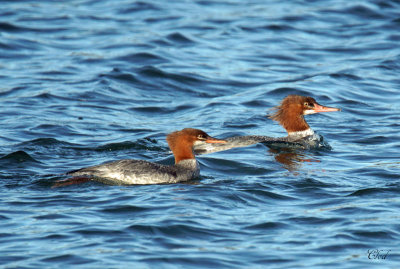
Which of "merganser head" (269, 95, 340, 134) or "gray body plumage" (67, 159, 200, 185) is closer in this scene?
"gray body plumage" (67, 159, 200, 185)

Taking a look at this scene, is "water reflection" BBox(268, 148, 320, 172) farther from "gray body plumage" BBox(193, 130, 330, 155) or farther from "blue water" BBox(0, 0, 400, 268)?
"gray body plumage" BBox(193, 130, 330, 155)

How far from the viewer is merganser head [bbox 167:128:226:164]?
36.5 feet

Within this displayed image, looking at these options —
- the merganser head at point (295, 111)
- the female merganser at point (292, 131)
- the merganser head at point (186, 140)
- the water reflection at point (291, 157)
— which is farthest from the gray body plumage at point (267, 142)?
the merganser head at point (186, 140)

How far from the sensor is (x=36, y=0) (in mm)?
24312

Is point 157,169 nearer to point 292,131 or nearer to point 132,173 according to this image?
point 132,173

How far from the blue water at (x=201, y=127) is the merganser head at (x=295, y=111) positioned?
0.81 m

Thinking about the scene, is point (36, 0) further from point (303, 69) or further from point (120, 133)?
point (120, 133)

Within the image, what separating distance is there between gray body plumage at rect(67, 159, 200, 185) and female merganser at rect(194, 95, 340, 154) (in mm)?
2668

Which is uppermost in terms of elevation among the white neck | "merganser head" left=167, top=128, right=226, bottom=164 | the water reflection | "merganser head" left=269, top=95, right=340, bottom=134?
"merganser head" left=167, top=128, right=226, bottom=164

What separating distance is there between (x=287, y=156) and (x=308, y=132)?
1088 millimetres

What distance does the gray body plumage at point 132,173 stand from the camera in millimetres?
10500

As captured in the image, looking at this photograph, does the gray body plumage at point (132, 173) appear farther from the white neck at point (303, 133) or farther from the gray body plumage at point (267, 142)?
the white neck at point (303, 133)

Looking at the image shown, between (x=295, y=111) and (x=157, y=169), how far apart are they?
14.0 feet

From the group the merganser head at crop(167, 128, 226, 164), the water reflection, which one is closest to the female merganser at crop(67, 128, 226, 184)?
the merganser head at crop(167, 128, 226, 164)
